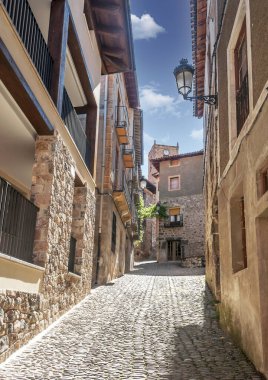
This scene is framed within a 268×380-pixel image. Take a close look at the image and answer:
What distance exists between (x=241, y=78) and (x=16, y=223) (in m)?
4.35

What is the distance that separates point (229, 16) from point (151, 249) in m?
33.1

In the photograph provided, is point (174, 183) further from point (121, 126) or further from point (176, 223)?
point (121, 126)

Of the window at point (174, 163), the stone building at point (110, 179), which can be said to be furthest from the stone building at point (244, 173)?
the window at point (174, 163)

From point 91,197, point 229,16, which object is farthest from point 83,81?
point 229,16

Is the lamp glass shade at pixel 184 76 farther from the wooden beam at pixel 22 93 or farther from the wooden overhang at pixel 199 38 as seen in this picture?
the wooden overhang at pixel 199 38

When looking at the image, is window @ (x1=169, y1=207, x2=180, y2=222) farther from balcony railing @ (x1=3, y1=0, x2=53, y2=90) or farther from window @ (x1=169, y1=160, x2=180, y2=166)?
balcony railing @ (x1=3, y1=0, x2=53, y2=90)

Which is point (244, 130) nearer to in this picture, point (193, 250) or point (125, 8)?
point (125, 8)

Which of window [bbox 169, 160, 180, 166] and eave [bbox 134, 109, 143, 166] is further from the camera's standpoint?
window [bbox 169, 160, 180, 166]

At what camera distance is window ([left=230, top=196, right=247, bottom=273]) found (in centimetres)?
601

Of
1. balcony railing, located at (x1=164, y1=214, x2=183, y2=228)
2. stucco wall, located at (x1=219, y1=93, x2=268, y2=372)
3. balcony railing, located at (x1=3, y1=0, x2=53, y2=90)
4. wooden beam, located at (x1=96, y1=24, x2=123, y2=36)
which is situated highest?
wooden beam, located at (x1=96, y1=24, x2=123, y2=36)

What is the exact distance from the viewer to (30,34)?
6.60m

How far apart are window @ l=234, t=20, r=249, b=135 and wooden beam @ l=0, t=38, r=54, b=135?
3.21 meters

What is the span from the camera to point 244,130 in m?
5.39

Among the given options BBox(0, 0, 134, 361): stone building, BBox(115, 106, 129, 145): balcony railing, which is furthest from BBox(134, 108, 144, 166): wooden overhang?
BBox(0, 0, 134, 361): stone building
